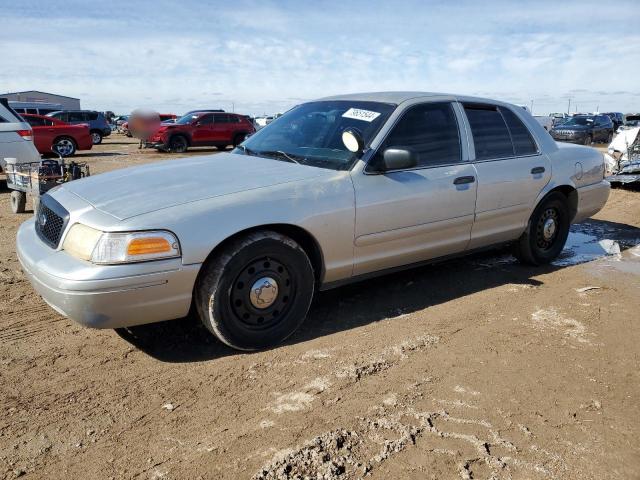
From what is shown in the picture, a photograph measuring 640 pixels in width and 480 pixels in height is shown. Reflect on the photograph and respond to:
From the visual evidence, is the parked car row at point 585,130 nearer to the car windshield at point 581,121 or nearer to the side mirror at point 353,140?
the car windshield at point 581,121

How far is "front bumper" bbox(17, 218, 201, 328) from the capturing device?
2.93 m

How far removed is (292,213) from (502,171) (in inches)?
85.8

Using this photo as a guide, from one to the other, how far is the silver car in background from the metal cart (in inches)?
128

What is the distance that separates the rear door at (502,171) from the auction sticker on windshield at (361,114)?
3.12 feet

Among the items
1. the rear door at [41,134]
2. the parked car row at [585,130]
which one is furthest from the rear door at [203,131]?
the parked car row at [585,130]

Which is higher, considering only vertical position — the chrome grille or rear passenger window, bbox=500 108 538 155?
rear passenger window, bbox=500 108 538 155

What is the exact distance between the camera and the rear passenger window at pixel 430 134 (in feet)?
13.5

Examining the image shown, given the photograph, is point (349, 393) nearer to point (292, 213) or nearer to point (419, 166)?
point (292, 213)

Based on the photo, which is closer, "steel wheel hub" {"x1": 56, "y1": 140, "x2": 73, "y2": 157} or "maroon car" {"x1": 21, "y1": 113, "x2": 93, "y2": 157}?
"maroon car" {"x1": 21, "y1": 113, "x2": 93, "y2": 157}

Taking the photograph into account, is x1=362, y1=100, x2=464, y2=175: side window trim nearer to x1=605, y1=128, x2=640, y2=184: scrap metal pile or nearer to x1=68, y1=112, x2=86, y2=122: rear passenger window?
x1=605, y1=128, x2=640, y2=184: scrap metal pile

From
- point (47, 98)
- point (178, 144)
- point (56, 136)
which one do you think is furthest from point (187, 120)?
point (47, 98)

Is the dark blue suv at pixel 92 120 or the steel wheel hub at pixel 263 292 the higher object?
the dark blue suv at pixel 92 120

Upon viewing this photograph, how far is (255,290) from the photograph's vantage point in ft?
11.1

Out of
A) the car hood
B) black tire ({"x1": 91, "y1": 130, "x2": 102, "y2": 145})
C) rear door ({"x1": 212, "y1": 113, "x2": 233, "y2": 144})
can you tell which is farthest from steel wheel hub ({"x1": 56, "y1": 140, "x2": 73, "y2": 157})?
the car hood
